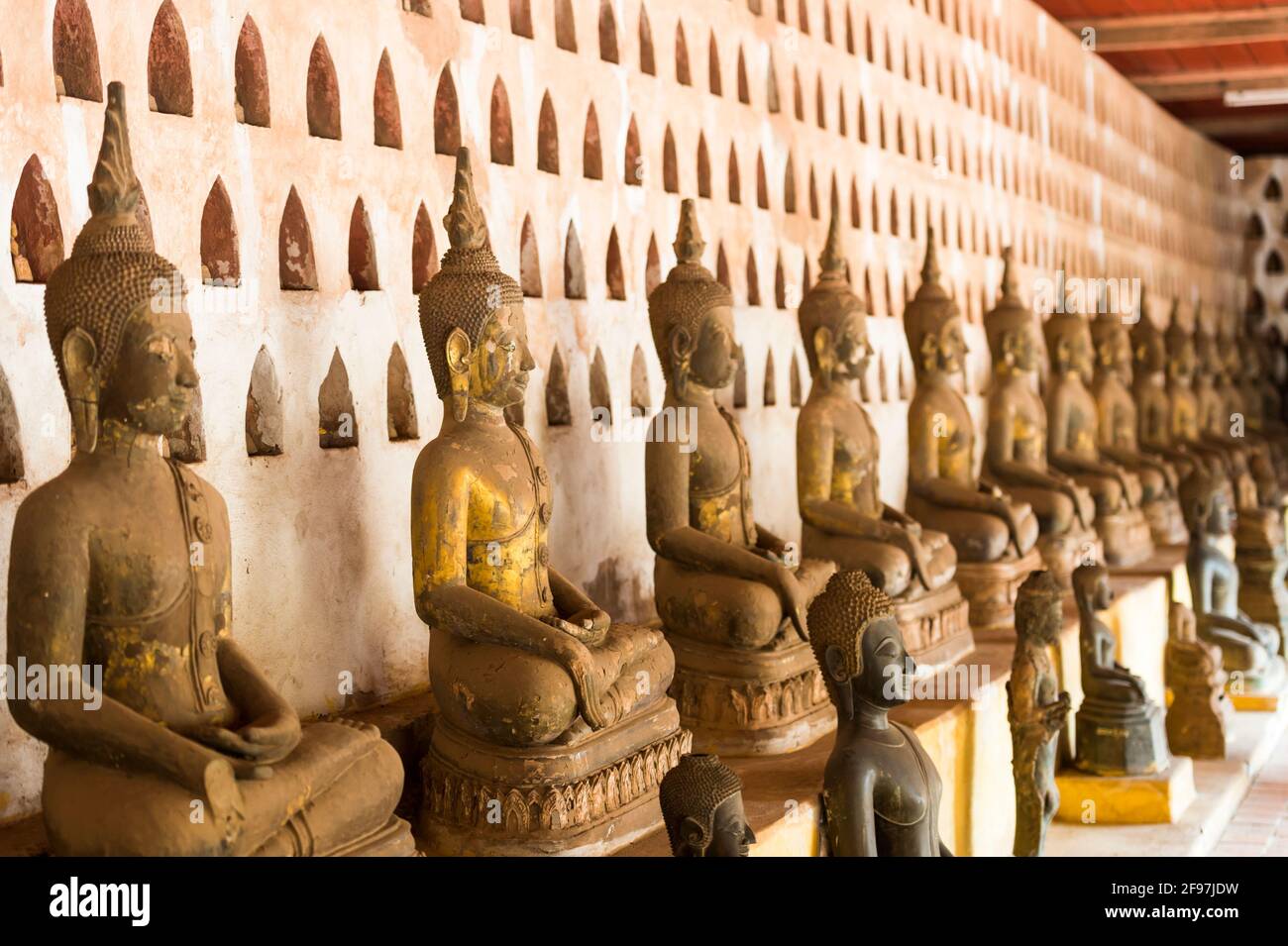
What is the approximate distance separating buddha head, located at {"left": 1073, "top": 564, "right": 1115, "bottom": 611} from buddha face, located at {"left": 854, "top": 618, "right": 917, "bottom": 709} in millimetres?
2559

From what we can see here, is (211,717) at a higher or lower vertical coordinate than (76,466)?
lower

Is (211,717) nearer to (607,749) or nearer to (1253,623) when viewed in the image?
(607,749)

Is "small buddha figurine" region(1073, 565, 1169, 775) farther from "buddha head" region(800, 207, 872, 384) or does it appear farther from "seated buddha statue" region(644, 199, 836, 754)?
"seated buddha statue" region(644, 199, 836, 754)

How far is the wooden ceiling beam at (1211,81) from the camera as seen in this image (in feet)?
46.2

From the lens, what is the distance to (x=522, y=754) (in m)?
4.14

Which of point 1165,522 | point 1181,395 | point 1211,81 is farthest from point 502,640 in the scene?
point 1211,81

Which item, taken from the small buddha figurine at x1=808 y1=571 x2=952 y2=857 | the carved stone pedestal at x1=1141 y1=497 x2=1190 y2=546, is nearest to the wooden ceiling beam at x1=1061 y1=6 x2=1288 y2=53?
the carved stone pedestal at x1=1141 y1=497 x2=1190 y2=546

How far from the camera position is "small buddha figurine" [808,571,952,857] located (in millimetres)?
4625

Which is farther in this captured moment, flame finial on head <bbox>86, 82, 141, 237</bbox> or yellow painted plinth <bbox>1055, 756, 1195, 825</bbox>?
yellow painted plinth <bbox>1055, 756, 1195, 825</bbox>

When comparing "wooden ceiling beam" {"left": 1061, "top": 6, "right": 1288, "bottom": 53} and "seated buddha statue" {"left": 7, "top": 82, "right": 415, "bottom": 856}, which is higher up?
"wooden ceiling beam" {"left": 1061, "top": 6, "right": 1288, "bottom": 53}

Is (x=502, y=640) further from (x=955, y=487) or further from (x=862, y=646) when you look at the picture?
(x=955, y=487)

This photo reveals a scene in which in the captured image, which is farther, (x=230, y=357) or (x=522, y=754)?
(x=230, y=357)
